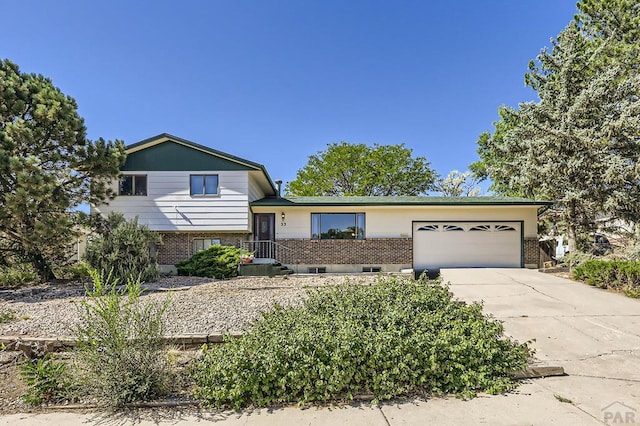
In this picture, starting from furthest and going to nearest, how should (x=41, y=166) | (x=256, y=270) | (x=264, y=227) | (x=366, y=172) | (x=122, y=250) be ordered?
(x=366, y=172), (x=264, y=227), (x=256, y=270), (x=122, y=250), (x=41, y=166)

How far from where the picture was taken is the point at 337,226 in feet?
45.5

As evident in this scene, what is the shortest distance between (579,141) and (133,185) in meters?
16.1

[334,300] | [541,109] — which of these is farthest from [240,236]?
[541,109]

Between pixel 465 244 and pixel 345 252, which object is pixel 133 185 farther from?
pixel 465 244

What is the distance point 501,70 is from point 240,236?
1454 cm

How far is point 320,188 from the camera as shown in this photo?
2862 cm

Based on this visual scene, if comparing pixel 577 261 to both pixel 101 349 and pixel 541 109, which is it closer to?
pixel 541 109

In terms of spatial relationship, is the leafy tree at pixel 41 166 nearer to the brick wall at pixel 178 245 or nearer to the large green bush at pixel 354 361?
the brick wall at pixel 178 245

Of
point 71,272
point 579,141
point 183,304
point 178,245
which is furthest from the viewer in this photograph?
point 178,245

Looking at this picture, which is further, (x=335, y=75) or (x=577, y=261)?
(x=335, y=75)

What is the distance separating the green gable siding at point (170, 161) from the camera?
13.1 meters

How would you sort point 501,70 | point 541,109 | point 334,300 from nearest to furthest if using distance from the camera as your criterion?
1. point 334,300
2. point 541,109
3. point 501,70

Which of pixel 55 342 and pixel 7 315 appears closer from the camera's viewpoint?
pixel 55 342

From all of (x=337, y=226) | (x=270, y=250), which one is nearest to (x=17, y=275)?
(x=270, y=250)
